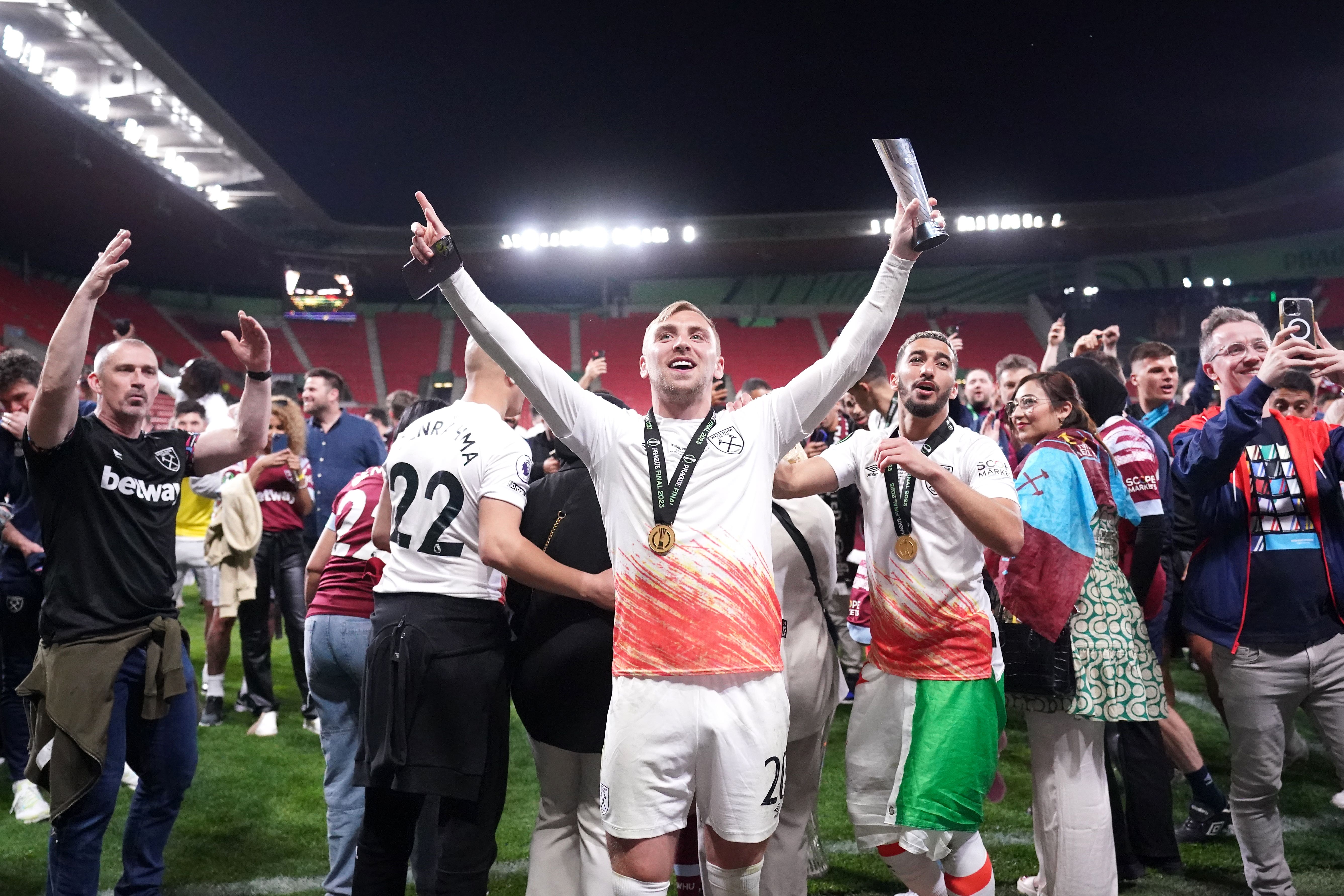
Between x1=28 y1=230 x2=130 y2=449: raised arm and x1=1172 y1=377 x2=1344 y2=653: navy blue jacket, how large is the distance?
3648mm

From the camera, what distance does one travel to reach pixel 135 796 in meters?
3.13

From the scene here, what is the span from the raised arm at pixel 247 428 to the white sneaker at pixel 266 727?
10.7ft

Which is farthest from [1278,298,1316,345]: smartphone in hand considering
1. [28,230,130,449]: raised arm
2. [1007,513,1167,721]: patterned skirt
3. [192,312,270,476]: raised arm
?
[28,230,130,449]: raised arm

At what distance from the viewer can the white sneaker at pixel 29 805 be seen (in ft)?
14.5

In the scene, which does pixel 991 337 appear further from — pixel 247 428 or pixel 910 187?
pixel 247 428

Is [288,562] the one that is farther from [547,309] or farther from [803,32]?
[547,309]

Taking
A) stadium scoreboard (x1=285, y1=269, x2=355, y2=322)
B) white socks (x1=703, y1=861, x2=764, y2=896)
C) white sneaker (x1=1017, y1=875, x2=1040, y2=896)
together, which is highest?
stadium scoreboard (x1=285, y1=269, x2=355, y2=322)

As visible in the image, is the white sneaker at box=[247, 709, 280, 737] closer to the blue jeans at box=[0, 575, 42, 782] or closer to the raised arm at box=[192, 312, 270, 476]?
the blue jeans at box=[0, 575, 42, 782]

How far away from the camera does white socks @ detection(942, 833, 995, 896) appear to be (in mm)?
2898

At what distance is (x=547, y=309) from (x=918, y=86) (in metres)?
14.7

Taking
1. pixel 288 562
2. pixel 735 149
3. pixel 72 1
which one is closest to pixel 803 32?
pixel 735 149

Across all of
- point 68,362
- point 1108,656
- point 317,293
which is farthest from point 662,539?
point 317,293

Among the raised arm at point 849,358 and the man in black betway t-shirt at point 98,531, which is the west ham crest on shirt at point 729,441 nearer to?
the raised arm at point 849,358

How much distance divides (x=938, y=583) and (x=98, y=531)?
2817 mm
